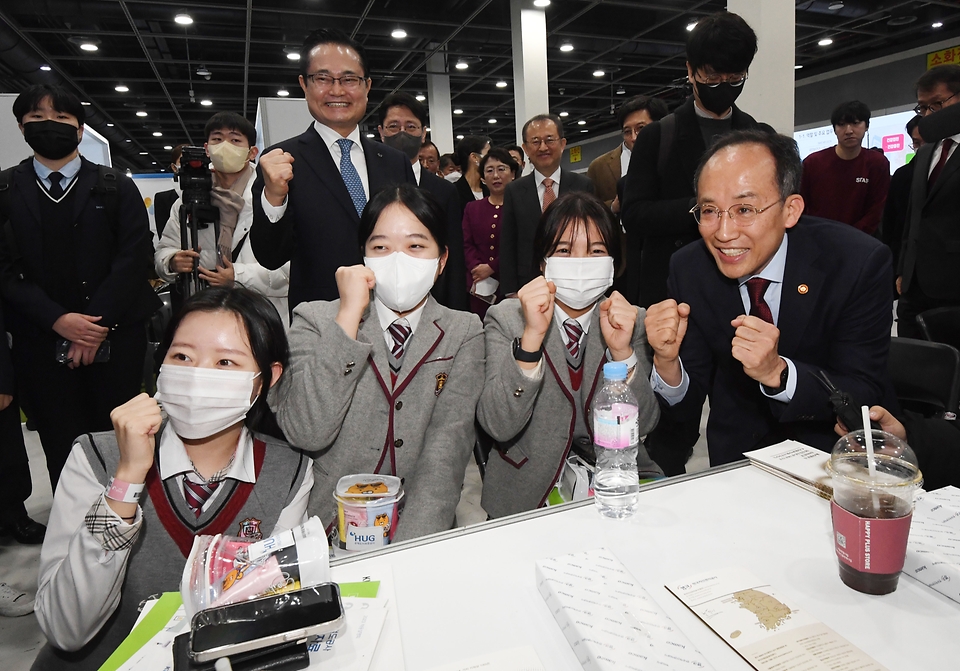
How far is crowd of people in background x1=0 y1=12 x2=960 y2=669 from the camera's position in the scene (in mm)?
1239

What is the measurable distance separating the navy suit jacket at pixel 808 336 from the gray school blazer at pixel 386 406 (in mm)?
629

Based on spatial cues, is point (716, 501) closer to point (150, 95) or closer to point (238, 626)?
point (238, 626)

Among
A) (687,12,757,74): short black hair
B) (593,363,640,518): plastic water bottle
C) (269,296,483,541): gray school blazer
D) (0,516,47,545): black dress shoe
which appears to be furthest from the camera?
(0,516,47,545): black dress shoe

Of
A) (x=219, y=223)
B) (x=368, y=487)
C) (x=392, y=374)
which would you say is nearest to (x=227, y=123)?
(x=219, y=223)

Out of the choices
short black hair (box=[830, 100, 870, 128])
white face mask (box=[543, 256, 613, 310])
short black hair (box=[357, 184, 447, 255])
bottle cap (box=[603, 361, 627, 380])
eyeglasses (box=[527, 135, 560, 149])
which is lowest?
bottle cap (box=[603, 361, 627, 380])

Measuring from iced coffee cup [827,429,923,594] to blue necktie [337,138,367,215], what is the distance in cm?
180

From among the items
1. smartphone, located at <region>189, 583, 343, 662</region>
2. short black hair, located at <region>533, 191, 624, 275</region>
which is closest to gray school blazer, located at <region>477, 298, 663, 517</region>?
short black hair, located at <region>533, 191, 624, 275</region>

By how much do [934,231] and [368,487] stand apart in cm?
298

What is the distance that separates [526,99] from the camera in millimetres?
6801

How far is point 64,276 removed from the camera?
8.30 feet

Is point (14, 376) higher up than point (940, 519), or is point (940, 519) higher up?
point (14, 376)

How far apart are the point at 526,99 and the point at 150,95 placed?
7.04m

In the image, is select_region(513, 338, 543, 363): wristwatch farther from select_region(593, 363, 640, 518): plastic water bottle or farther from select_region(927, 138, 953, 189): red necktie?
select_region(927, 138, 953, 189): red necktie

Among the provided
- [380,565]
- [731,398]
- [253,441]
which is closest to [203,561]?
[380,565]
